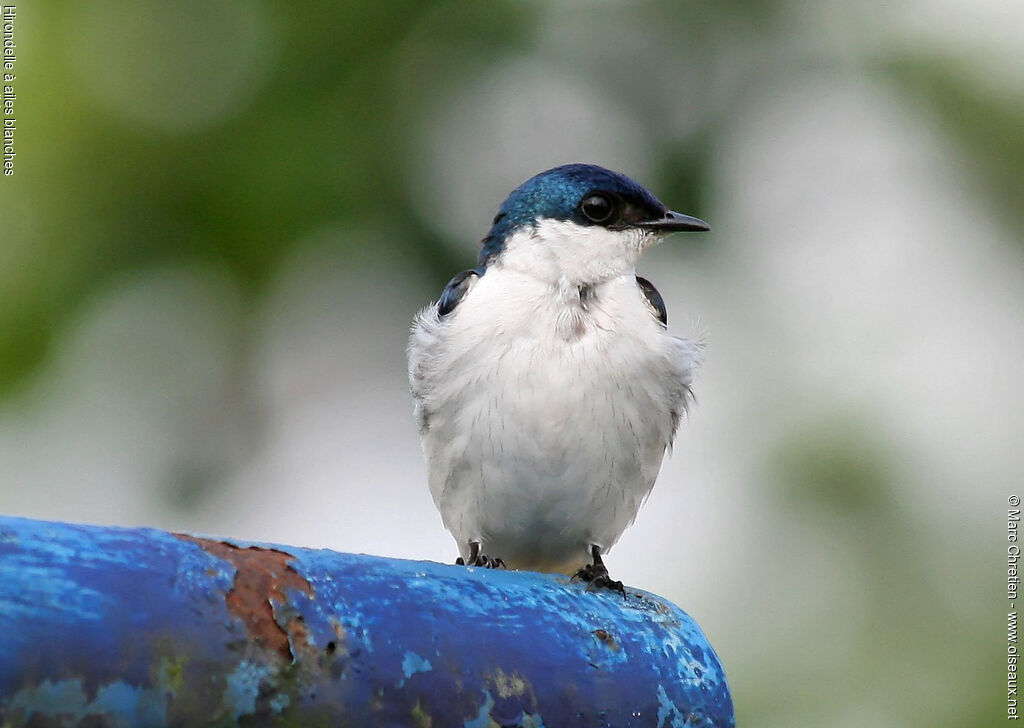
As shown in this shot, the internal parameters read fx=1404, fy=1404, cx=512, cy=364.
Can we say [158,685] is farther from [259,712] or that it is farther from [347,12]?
[347,12]

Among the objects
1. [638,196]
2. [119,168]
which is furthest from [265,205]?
[638,196]

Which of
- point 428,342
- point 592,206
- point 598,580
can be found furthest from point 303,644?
point 592,206

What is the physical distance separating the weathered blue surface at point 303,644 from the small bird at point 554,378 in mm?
1011

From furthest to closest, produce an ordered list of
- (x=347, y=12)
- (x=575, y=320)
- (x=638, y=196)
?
(x=347, y=12) < (x=638, y=196) < (x=575, y=320)

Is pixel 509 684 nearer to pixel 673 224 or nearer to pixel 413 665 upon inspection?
pixel 413 665

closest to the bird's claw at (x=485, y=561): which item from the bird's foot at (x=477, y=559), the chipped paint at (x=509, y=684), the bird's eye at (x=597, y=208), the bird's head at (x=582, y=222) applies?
the bird's foot at (x=477, y=559)

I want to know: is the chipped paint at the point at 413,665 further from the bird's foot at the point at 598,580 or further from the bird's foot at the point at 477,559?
the bird's foot at the point at 477,559

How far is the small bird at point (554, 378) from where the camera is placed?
8.26 feet

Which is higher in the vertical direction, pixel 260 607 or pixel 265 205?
pixel 265 205

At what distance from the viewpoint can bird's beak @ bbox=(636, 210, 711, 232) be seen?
2.90m

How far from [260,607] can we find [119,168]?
7.38 ft

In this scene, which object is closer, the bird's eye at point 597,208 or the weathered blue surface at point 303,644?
the weathered blue surface at point 303,644

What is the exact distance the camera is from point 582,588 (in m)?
1.61

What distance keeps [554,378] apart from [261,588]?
135cm
